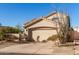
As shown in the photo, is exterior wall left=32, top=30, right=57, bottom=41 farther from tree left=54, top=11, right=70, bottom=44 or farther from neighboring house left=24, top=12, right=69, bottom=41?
tree left=54, top=11, right=70, bottom=44

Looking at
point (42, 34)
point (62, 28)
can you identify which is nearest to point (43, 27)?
point (42, 34)

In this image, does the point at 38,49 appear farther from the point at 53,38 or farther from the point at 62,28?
the point at 62,28

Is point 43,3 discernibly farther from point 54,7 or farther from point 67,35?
point 67,35

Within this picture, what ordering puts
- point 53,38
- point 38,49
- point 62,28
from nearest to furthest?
1. point 38,49
2. point 53,38
3. point 62,28

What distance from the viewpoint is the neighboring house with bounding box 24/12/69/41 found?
1000 cm

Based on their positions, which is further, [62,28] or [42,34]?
[62,28]

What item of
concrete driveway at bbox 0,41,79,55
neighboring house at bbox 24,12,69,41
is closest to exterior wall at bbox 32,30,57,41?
neighboring house at bbox 24,12,69,41

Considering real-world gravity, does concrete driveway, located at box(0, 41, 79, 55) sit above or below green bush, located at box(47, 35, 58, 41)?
below

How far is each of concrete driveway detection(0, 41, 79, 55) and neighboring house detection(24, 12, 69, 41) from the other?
22 cm

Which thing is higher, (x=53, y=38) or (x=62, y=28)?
(x=62, y=28)

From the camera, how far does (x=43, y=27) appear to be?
399 inches

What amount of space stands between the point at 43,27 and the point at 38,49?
0.64 m

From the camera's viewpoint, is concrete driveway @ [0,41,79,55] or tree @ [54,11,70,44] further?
tree @ [54,11,70,44]

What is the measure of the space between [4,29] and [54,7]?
1529 millimetres
